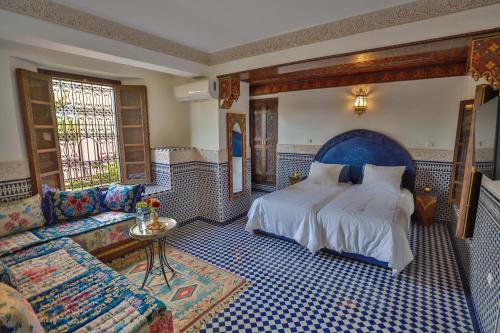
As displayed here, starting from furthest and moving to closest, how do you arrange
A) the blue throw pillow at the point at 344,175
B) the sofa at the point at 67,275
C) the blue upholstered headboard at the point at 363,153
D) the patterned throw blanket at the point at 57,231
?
the blue throw pillow at the point at 344,175 < the blue upholstered headboard at the point at 363,153 < the patterned throw blanket at the point at 57,231 < the sofa at the point at 67,275

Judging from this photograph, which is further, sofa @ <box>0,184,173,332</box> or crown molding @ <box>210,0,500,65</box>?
crown molding @ <box>210,0,500,65</box>

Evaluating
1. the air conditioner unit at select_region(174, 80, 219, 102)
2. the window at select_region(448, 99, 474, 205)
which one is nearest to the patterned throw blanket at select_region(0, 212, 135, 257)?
the air conditioner unit at select_region(174, 80, 219, 102)

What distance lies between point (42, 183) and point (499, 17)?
5030mm

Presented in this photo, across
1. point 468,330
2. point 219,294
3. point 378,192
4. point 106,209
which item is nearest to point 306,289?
point 219,294

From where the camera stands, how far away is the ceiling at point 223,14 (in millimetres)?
2283

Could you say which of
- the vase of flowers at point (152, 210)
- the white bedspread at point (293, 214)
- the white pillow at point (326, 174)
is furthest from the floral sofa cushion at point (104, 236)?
the white pillow at point (326, 174)

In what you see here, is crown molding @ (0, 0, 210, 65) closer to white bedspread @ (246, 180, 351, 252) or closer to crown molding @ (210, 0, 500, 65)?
crown molding @ (210, 0, 500, 65)

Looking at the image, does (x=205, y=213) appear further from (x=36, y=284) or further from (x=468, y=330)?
(x=468, y=330)

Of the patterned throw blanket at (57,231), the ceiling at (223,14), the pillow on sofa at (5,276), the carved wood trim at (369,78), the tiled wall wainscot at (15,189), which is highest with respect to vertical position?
the ceiling at (223,14)

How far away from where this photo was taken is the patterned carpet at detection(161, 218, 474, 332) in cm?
211

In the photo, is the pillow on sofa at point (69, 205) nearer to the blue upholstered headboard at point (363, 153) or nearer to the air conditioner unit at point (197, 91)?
the air conditioner unit at point (197, 91)

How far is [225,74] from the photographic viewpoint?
3766 millimetres

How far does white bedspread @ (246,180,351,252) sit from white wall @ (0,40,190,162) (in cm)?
192

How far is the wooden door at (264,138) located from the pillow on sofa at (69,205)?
380 cm
